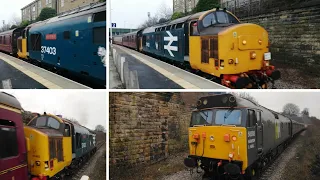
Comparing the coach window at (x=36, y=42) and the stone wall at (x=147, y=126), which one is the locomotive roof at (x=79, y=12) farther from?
the stone wall at (x=147, y=126)

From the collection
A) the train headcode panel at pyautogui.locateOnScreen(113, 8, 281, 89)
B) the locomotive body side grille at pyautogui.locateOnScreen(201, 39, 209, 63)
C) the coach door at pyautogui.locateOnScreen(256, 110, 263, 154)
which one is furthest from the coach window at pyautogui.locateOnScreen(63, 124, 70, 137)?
the coach door at pyautogui.locateOnScreen(256, 110, 263, 154)

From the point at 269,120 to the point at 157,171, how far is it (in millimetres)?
1672

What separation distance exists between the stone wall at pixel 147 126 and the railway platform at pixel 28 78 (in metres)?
0.62

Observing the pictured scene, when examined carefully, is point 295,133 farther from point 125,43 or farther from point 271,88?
point 125,43

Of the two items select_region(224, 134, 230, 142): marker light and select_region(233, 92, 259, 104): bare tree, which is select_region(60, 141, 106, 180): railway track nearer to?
select_region(224, 134, 230, 142): marker light

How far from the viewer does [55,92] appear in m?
4.19

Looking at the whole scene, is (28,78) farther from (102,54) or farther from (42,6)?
(102,54)

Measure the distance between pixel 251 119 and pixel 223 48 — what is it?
3.01 feet

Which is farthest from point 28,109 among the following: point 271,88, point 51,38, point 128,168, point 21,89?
point 271,88

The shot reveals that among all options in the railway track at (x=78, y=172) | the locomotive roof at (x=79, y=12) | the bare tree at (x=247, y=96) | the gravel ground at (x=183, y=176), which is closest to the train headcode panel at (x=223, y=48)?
the bare tree at (x=247, y=96)

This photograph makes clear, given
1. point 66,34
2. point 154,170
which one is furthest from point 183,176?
point 66,34

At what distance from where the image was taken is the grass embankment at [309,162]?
4352 mm

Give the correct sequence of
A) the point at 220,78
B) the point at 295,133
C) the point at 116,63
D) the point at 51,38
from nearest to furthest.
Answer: the point at 220,78 → the point at 116,63 → the point at 51,38 → the point at 295,133

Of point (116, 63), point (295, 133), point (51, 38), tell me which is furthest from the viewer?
point (295, 133)
